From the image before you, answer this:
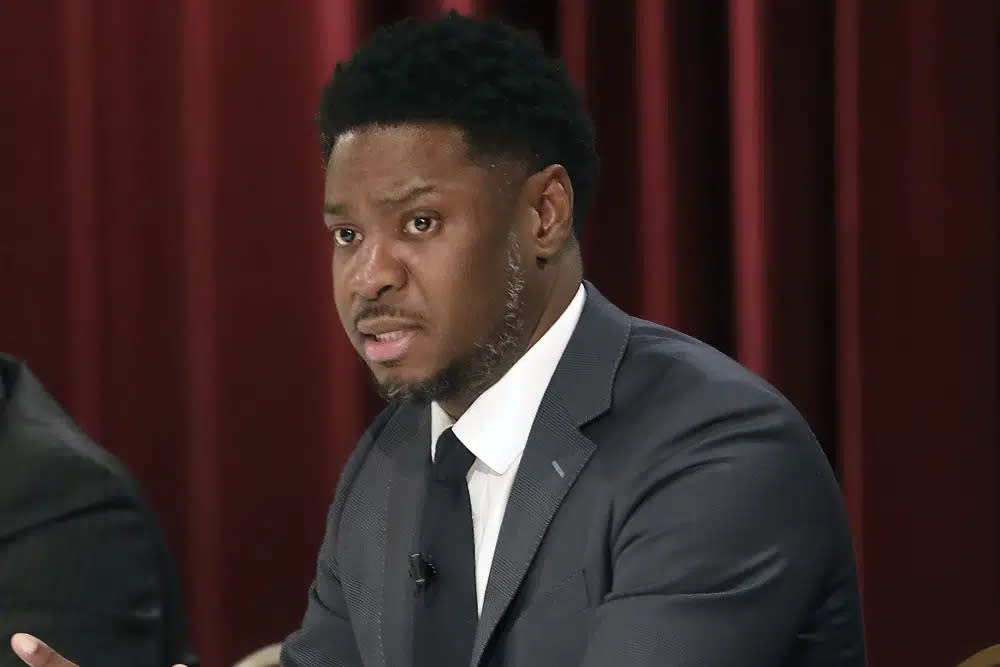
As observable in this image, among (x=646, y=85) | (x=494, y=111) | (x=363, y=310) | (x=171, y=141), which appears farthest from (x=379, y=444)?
(x=171, y=141)

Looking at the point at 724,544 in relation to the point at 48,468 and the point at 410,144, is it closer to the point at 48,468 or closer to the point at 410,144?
the point at 410,144

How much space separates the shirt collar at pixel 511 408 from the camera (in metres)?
1.28

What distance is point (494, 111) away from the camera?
123 centimetres

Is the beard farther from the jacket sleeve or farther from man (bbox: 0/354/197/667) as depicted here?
man (bbox: 0/354/197/667)

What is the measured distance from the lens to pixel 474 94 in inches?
48.3

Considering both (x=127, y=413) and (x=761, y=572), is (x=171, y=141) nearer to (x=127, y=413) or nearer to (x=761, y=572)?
(x=127, y=413)

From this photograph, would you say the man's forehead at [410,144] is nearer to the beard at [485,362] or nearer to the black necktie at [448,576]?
the beard at [485,362]

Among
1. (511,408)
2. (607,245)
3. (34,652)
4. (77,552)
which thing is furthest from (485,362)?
(607,245)

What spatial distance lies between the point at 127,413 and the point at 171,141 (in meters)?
0.47

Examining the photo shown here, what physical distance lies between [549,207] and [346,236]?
0.19 metres

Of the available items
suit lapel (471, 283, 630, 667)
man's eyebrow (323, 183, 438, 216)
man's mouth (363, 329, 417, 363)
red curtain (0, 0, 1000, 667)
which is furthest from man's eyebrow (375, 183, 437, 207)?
red curtain (0, 0, 1000, 667)

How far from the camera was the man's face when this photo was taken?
3.90ft

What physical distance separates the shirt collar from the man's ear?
0.08 meters

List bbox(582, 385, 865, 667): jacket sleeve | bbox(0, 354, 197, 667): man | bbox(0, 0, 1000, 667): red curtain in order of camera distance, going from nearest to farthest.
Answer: bbox(582, 385, 865, 667): jacket sleeve < bbox(0, 354, 197, 667): man < bbox(0, 0, 1000, 667): red curtain
